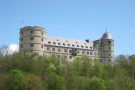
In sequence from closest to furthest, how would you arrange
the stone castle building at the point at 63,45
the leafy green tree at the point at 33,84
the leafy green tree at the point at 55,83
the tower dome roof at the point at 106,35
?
the leafy green tree at the point at 33,84, the leafy green tree at the point at 55,83, the stone castle building at the point at 63,45, the tower dome roof at the point at 106,35

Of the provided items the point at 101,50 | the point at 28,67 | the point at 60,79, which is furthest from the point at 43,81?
the point at 101,50

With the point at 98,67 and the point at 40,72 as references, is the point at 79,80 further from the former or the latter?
the point at 98,67

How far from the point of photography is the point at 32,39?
66.6 metres

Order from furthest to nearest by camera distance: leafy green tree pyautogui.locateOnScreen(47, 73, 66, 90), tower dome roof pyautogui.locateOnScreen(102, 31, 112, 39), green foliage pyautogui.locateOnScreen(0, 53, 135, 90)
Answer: tower dome roof pyautogui.locateOnScreen(102, 31, 112, 39), leafy green tree pyautogui.locateOnScreen(47, 73, 66, 90), green foliage pyautogui.locateOnScreen(0, 53, 135, 90)

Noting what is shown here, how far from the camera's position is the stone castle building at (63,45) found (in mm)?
66812

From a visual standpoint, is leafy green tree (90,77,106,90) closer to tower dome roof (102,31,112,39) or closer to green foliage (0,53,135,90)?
green foliage (0,53,135,90)

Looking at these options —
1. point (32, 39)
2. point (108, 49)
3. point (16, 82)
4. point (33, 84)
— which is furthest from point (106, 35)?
point (16, 82)

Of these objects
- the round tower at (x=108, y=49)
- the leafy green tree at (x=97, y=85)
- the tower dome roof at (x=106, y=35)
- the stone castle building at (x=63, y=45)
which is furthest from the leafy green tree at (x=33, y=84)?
the tower dome roof at (x=106, y=35)

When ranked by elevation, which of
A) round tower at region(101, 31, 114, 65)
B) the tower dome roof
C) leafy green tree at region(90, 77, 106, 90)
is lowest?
leafy green tree at region(90, 77, 106, 90)

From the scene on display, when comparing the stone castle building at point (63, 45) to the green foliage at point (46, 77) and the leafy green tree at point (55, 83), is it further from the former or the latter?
the leafy green tree at point (55, 83)

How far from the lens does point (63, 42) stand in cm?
7550

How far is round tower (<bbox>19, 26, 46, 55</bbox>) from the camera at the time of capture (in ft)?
218

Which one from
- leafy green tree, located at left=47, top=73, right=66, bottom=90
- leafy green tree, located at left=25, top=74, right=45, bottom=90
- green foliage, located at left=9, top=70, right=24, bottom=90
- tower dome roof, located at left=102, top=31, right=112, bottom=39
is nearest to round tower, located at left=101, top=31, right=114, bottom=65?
tower dome roof, located at left=102, top=31, right=112, bottom=39

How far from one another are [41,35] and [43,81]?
27741mm
